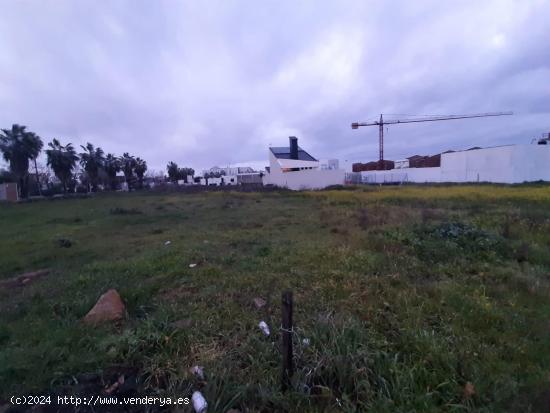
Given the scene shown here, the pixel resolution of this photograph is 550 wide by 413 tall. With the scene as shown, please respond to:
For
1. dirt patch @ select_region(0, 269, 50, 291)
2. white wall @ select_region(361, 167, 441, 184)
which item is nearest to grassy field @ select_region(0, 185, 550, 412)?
dirt patch @ select_region(0, 269, 50, 291)

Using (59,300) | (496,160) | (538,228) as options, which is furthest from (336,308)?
(496,160)

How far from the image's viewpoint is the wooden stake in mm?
2547

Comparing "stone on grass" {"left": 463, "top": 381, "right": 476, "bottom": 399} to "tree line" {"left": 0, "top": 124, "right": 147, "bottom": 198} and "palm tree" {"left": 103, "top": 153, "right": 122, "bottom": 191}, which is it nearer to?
"tree line" {"left": 0, "top": 124, "right": 147, "bottom": 198}

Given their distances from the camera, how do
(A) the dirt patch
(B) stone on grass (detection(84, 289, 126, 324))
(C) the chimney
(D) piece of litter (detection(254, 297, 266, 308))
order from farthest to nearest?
1. (C) the chimney
2. (A) the dirt patch
3. (D) piece of litter (detection(254, 297, 266, 308))
4. (B) stone on grass (detection(84, 289, 126, 324))

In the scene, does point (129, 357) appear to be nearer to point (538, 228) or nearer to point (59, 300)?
point (59, 300)

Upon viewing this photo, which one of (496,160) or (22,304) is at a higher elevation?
(496,160)

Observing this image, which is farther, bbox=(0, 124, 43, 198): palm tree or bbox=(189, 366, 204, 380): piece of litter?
bbox=(0, 124, 43, 198): palm tree

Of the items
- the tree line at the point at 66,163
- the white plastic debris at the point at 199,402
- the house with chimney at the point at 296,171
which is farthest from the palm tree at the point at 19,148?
the white plastic debris at the point at 199,402

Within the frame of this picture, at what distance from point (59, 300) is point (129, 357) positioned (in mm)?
2232

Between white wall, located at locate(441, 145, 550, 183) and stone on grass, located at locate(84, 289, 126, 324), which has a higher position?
white wall, located at locate(441, 145, 550, 183)

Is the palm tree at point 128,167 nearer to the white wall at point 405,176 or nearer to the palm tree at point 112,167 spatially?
the palm tree at point 112,167

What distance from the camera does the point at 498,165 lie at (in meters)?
31.2

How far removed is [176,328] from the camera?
3416mm

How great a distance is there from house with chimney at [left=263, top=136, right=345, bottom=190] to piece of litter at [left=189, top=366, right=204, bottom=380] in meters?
33.1
